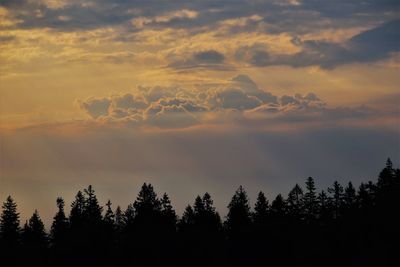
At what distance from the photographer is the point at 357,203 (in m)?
152

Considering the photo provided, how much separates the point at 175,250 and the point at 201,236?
203 inches

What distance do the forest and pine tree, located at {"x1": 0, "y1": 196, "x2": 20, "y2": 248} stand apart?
19 cm

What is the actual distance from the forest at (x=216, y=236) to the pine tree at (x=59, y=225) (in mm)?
203

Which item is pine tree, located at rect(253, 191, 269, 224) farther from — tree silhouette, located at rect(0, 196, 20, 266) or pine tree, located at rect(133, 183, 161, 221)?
tree silhouette, located at rect(0, 196, 20, 266)

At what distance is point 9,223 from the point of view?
156 m

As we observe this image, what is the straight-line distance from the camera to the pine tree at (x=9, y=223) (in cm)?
15350

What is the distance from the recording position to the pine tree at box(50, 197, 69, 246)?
14488 centimetres

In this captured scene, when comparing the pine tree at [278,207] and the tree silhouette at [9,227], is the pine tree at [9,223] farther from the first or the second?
the pine tree at [278,207]

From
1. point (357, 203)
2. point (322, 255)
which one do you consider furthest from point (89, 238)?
point (357, 203)

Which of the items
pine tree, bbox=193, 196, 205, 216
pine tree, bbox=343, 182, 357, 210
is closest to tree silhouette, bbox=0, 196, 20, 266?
pine tree, bbox=193, 196, 205, 216

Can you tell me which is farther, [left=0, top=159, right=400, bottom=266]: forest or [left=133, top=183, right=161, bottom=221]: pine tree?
[left=133, top=183, right=161, bottom=221]: pine tree

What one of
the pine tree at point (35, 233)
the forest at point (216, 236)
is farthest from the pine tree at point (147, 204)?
the pine tree at point (35, 233)

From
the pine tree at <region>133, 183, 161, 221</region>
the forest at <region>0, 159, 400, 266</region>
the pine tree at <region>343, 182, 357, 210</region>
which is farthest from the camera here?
A: the pine tree at <region>343, 182, 357, 210</region>

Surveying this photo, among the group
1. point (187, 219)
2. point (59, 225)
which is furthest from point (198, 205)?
point (59, 225)
